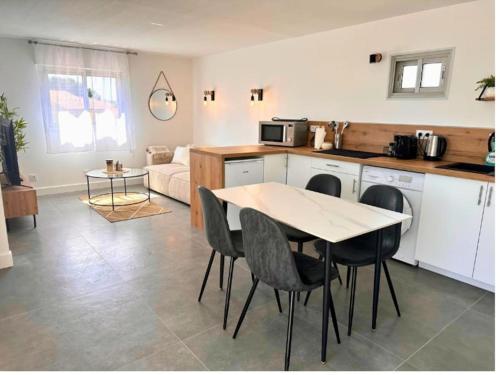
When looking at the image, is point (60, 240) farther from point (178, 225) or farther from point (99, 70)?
point (99, 70)

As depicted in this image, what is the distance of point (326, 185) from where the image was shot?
300 centimetres

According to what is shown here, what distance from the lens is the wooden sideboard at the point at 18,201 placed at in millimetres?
3973

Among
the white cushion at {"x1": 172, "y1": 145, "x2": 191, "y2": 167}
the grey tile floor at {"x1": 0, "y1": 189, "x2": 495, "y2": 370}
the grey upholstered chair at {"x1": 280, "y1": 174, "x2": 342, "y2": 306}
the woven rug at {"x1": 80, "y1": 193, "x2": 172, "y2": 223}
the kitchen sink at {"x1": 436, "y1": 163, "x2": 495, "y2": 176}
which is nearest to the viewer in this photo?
the grey tile floor at {"x1": 0, "y1": 189, "x2": 495, "y2": 370}

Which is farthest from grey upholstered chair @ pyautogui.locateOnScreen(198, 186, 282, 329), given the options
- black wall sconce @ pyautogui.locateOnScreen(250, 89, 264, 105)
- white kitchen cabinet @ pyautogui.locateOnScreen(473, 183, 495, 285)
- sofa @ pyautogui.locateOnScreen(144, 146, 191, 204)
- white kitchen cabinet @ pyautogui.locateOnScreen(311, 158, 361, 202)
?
black wall sconce @ pyautogui.locateOnScreen(250, 89, 264, 105)

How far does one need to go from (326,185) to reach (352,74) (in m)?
1.83

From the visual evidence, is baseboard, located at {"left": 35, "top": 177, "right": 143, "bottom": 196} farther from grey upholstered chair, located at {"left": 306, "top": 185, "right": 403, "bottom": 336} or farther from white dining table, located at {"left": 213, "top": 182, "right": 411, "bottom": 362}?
grey upholstered chair, located at {"left": 306, "top": 185, "right": 403, "bottom": 336}

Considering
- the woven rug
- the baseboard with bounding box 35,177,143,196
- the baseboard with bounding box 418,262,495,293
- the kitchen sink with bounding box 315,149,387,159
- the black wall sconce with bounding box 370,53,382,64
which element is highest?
the black wall sconce with bounding box 370,53,382,64

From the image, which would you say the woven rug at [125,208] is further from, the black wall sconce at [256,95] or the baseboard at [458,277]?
the baseboard at [458,277]

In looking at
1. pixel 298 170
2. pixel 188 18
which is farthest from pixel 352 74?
pixel 188 18

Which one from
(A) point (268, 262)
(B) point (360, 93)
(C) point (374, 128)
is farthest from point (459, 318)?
(B) point (360, 93)

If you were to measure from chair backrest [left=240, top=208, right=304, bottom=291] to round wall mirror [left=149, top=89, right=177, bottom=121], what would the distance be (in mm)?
5213

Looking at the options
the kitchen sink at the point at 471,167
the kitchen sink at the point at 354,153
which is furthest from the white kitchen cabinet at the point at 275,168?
the kitchen sink at the point at 471,167

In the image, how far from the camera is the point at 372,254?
2.34m

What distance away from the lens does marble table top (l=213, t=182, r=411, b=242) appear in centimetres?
196
